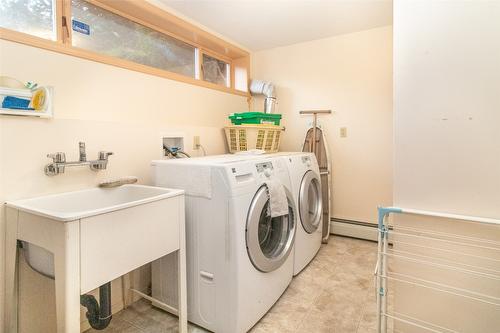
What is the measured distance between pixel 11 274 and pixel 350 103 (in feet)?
9.58

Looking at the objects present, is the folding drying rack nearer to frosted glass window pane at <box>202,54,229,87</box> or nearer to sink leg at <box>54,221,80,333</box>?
sink leg at <box>54,221,80,333</box>

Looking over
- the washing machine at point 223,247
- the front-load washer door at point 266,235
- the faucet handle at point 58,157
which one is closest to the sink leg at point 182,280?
the washing machine at point 223,247

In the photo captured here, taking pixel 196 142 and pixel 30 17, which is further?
pixel 196 142

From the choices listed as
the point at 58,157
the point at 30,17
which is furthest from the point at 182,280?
the point at 30,17

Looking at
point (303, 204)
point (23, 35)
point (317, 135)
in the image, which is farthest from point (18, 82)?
point (317, 135)

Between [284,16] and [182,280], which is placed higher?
Answer: [284,16]

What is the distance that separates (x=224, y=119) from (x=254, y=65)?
999mm

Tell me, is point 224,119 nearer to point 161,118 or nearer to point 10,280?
point 161,118

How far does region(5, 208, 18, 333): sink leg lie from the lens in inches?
47.1

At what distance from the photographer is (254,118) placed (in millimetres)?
2398

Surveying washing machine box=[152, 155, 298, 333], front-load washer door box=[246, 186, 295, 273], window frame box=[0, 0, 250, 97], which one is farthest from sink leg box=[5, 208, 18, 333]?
front-load washer door box=[246, 186, 295, 273]

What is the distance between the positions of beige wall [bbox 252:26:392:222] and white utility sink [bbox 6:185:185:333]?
79.8 inches

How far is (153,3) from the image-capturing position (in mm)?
1946

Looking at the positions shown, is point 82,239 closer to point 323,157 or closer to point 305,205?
point 305,205
